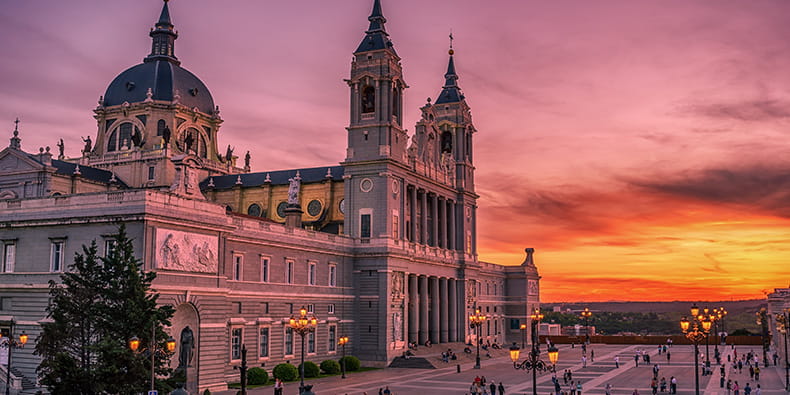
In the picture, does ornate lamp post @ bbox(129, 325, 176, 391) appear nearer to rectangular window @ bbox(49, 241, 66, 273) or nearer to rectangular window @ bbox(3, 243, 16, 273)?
rectangular window @ bbox(49, 241, 66, 273)

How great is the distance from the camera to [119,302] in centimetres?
4100

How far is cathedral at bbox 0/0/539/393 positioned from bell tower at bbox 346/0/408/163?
17 centimetres

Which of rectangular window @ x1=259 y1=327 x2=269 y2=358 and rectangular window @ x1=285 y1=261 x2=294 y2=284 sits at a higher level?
rectangular window @ x1=285 y1=261 x2=294 y2=284

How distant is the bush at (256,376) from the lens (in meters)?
58.8

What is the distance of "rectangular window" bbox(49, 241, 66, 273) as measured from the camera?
49263mm

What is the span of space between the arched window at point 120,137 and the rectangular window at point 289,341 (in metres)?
36.6

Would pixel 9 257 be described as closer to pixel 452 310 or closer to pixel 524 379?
pixel 524 379

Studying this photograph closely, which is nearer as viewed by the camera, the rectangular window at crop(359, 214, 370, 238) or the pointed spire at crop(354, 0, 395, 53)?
the rectangular window at crop(359, 214, 370, 238)

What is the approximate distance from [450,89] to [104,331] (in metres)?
73.4

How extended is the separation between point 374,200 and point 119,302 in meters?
41.7

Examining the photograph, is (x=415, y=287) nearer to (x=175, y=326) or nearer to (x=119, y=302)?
(x=175, y=326)

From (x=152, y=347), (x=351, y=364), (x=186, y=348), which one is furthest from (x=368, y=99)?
(x=152, y=347)

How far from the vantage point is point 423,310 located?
89.8 meters

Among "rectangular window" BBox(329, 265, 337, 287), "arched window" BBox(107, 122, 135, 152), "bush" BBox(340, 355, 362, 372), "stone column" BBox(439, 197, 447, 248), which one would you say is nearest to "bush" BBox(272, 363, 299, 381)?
"bush" BBox(340, 355, 362, 372)
